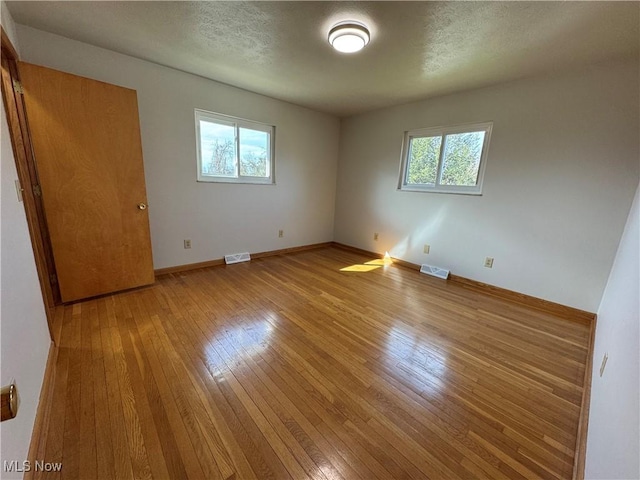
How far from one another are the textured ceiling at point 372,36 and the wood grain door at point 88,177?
516 mm

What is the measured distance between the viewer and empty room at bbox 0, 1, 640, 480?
119cm

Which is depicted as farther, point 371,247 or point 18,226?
point 371,247

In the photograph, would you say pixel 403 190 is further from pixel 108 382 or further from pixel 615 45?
pixel 108 382

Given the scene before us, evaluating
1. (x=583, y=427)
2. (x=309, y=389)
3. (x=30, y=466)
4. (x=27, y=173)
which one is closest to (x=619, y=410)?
(x=583, y=427)

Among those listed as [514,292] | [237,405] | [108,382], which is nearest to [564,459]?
[237,405]

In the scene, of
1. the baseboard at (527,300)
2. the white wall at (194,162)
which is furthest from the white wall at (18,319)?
the baseboard at (527,300)

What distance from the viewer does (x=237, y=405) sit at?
1390 mm

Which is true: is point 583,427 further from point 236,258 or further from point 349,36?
point 236,258

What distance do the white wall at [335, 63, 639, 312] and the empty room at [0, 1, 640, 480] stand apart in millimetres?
21

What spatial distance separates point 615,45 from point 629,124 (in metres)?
0.69

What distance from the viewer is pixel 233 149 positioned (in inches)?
137

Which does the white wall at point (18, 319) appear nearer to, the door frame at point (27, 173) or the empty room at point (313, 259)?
the empty room at point (313, 259)

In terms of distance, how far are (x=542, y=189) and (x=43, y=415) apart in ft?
13.8

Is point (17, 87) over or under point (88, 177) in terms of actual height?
over
